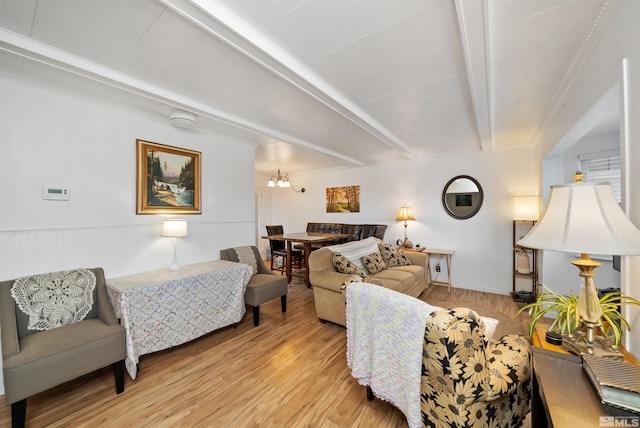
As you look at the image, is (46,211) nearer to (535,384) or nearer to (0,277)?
(0,277)

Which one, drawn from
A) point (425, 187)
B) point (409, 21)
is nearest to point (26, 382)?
point (409, 21)

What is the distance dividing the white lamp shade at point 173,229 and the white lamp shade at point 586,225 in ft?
9.71

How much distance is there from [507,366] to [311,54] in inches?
88.8

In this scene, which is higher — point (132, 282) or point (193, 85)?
point (193, 85)

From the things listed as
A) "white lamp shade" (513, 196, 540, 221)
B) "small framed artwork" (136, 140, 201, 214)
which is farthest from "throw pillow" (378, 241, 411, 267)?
"small framed artwork" (136, 140, 201, 214)

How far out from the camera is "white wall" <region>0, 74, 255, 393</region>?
1988mm

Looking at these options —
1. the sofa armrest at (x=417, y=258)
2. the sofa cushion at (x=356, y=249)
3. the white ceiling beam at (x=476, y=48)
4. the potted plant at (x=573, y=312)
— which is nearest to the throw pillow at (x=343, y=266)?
the sofa cushion at (x=356, y=249)

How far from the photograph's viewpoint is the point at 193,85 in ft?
7.18

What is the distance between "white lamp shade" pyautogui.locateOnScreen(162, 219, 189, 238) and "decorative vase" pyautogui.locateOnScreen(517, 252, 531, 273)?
474 centimetres

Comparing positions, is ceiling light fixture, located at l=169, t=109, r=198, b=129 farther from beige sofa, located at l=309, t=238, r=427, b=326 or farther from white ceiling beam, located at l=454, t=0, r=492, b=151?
white ceiling beam, located at l=454, t=0, r=492, b=151

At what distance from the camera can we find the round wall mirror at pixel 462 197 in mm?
4367

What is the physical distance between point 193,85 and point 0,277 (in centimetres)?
214

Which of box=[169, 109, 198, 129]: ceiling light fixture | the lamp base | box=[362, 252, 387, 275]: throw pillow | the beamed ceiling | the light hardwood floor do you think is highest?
the beamed ceiling

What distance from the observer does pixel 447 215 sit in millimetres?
4645
